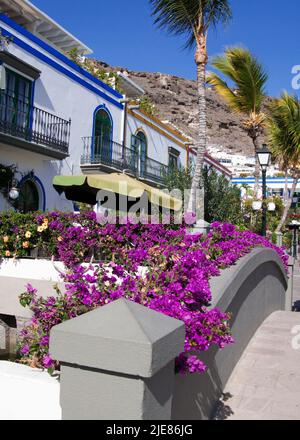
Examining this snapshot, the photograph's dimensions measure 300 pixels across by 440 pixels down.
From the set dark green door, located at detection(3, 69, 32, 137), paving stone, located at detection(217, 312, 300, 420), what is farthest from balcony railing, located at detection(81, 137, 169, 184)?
paving stone, located at detection(217, 312, 300, 420)

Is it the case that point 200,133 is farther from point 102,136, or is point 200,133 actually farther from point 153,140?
Result: point 153,140

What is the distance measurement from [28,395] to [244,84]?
1729 centimetres

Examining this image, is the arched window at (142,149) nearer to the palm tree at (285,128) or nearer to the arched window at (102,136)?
the arched window at (102,136)

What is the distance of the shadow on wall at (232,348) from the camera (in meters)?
3.26

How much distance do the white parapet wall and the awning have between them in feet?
16.0

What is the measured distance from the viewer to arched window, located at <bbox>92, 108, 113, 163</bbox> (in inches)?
670

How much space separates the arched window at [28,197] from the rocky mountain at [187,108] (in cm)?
6709

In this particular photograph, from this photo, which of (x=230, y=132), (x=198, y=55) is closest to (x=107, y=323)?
(x=198, y=55)

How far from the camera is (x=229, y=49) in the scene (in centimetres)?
1783

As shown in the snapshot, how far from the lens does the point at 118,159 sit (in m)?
18.7

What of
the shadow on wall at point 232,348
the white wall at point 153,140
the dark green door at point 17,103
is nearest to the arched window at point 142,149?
the white wall at point 153,140

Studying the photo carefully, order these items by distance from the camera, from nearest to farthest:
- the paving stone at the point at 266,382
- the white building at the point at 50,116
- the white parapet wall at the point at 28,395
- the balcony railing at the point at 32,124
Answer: the white parapet wall at the point at 28,395 → the paving stone at the point at 266,382 → the balcony railing at the point at 32,124 → the white building at the point at 50,116

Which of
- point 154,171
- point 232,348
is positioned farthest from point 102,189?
point 154,171
